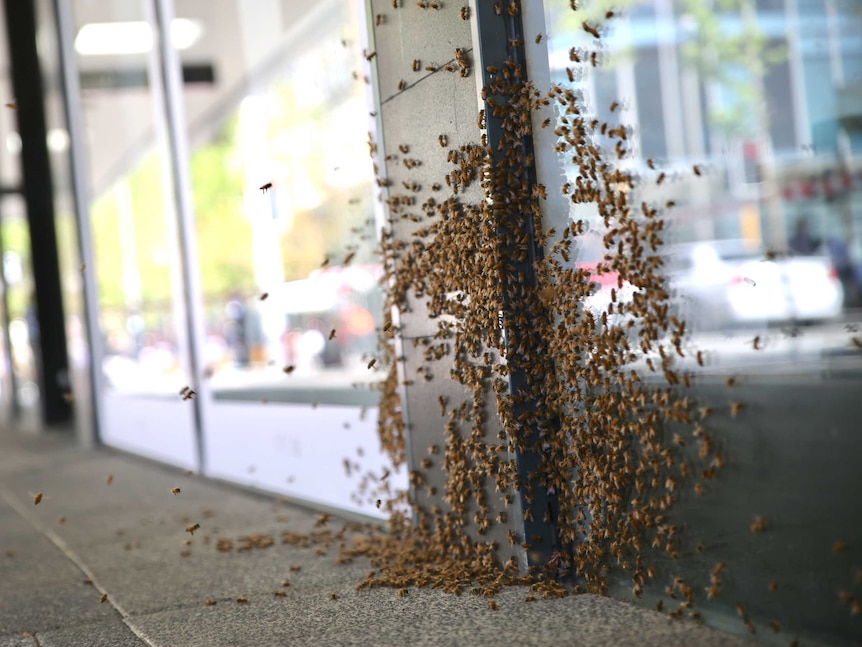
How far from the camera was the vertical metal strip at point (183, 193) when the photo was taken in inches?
249

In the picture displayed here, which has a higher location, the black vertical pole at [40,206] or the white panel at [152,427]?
the black vertical pole at [40,206]

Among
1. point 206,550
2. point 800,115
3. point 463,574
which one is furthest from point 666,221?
point 206,550

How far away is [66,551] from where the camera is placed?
427 centimetres

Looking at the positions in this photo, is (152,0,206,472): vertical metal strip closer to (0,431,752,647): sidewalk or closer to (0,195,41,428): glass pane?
(0,431,752,647): sidewalk

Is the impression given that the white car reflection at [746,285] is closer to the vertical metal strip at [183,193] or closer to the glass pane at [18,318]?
the vertical metal strip at [183,193]

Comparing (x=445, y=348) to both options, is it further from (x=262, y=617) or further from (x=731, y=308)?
(x=731, y=308)

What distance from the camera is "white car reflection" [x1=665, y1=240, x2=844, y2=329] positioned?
7.04ft

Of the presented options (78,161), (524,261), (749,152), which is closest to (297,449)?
(524,261)

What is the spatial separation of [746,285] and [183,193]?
4538 millimetres

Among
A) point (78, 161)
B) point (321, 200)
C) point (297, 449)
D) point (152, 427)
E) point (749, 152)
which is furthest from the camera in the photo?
point (78, 161)

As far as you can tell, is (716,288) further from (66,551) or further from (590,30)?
(66,551)

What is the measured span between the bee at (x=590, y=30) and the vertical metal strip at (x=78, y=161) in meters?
6.63

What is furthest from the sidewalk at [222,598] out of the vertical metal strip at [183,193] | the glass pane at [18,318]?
the glass pane at [18,318]

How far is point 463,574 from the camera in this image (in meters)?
3.20
